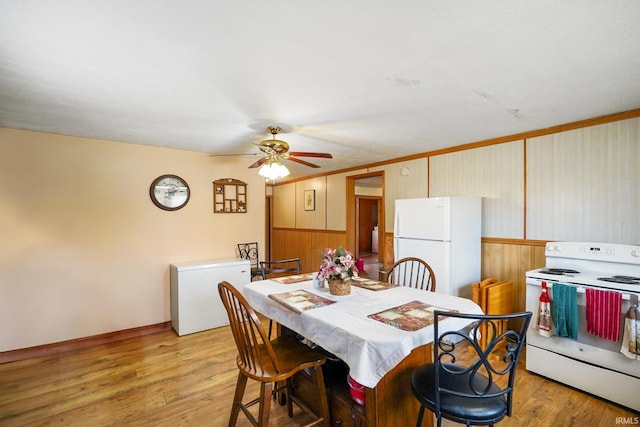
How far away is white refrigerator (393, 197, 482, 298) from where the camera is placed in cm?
306

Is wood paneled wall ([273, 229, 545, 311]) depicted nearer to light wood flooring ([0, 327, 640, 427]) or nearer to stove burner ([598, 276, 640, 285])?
stove burner ([598, 276, 640, 285])

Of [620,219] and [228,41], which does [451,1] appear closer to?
[228,41]

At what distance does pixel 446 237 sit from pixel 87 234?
12.6 feet

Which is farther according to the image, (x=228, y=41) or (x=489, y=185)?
(x=489, y=185)

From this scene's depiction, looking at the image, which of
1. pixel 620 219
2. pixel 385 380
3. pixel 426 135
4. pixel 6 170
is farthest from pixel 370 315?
pixel 6 170

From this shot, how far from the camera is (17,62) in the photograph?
1.67 metres

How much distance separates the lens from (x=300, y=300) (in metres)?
1.97

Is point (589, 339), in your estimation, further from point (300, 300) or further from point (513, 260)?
point (300, 300)

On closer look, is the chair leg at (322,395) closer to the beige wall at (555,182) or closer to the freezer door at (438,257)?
the freezer door at (438,257)

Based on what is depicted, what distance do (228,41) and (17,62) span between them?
4.06ft

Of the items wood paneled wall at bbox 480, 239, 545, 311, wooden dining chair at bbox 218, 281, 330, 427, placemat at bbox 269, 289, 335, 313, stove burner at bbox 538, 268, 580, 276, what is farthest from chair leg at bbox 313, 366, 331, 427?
wood paneled wall at bbox 480, 239, 545, 311

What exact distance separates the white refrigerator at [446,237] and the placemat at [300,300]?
1.64m

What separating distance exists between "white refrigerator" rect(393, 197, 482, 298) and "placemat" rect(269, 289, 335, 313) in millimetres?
1636

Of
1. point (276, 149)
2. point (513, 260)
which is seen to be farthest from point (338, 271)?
point (513, 260)
